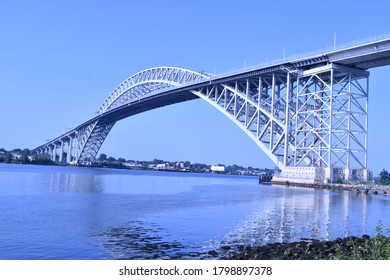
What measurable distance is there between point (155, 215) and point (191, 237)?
538 cm

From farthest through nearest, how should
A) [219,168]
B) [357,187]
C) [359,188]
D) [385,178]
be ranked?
[219,168] → [385,178] → [357,187] → [359,188]

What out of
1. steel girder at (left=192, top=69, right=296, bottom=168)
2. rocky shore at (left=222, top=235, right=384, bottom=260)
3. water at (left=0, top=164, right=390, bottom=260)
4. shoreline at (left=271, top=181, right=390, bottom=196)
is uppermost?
steel girder at (left=192, top=69, right=296, bottom=168)

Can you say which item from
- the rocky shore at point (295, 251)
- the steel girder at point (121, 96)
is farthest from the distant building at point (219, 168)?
the rocky shore at point (295, 251)

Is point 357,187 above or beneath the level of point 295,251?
above

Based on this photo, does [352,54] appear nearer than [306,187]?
Yes

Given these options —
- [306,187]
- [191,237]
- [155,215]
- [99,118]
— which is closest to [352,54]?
[306,187]

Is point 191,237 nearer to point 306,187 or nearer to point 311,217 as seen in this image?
point 311,217

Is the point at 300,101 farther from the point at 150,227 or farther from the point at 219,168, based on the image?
the point at 219,168

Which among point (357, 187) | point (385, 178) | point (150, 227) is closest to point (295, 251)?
point (150, 227)

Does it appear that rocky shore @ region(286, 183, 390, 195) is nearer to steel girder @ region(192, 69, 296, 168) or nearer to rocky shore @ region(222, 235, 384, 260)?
steel girder @ region(192, 69, 296, 168)

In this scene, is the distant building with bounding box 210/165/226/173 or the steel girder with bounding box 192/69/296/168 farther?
the distant building with bounding box 210/165/226/173

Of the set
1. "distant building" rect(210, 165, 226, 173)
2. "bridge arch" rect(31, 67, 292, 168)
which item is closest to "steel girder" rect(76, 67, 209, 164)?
"bridge arch" rect(31, 67, 292, 168)

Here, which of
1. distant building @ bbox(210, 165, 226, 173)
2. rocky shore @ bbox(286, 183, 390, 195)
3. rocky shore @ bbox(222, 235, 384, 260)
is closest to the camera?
rocky shore @ bbox(222, 235, 384, 260)

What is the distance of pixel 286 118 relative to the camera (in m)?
46.2
